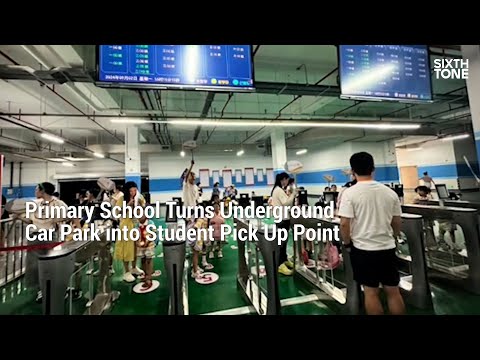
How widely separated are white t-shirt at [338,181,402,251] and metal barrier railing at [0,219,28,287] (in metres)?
4.30

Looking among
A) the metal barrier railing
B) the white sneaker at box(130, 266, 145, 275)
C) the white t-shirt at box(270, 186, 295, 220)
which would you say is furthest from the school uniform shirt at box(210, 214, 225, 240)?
the metal barrier railing

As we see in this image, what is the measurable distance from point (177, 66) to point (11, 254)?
14.4 ft

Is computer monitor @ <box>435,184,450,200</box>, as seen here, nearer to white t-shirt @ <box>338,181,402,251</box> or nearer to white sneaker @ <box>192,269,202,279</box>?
white t-shirt @ <box>338,181,402,251</box>

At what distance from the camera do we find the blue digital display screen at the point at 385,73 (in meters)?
2.79

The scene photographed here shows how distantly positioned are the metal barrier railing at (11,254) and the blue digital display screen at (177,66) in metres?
2.92

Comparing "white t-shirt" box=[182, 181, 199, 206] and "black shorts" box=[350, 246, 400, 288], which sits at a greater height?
"white t-shirt" box=[182, 181, 199, 206]

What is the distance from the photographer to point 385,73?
2846 millimetres

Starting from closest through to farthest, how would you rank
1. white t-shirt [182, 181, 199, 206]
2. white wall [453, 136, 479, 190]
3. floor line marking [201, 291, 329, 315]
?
floor line marking [201, 291, 329, 315]
white t-shirt [182, 181, 199, 206]
white wall [453, 136, 479, 190]

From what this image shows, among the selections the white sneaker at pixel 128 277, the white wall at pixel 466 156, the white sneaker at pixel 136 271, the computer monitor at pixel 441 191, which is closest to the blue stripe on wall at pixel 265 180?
the white wall at pixel 466 156

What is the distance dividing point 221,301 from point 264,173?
29.9 feet

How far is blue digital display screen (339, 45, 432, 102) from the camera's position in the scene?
2789 millimetres

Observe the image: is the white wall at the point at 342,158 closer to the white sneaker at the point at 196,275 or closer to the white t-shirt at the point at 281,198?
the white t-shirt at the point at 281,198
